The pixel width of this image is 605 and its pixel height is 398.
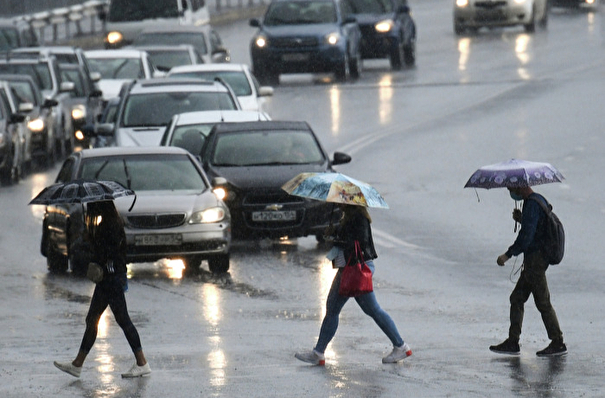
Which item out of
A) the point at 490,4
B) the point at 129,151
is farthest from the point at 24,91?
the point at 490,4

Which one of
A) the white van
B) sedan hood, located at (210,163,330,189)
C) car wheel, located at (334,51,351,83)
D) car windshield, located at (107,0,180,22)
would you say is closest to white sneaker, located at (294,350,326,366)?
sedan hood, located at (210,163,330,189)

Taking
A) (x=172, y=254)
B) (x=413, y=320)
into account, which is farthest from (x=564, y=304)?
(x=172, y=254)

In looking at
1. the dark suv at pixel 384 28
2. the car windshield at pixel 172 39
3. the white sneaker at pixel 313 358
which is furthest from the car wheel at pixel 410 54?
the white sneaker at pixel 313 358

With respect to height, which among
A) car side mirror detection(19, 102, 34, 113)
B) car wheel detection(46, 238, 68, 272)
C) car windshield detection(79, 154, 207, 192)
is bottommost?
car side mirror detection(19, 102, 34, 113)

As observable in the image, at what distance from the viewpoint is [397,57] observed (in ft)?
136

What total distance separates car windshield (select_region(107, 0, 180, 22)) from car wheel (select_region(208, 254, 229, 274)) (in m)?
26.3

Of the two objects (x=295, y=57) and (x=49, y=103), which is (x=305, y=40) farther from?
(x=49, y=103)

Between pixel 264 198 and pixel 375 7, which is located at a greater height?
pixel 264 198

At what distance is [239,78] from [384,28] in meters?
12.9

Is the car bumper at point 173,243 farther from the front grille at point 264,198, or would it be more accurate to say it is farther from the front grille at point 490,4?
the front grille at point 490,4

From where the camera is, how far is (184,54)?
34.7 metres

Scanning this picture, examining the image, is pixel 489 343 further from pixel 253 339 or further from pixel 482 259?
pixel 482 259

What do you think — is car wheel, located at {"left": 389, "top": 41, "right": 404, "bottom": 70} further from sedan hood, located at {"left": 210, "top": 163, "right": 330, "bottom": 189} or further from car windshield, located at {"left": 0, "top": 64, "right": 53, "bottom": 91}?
sedan hood, located at {"left": 210, "top": 163, "right": 330, "bottom": 189}

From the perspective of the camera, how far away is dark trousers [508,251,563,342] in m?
11.5
